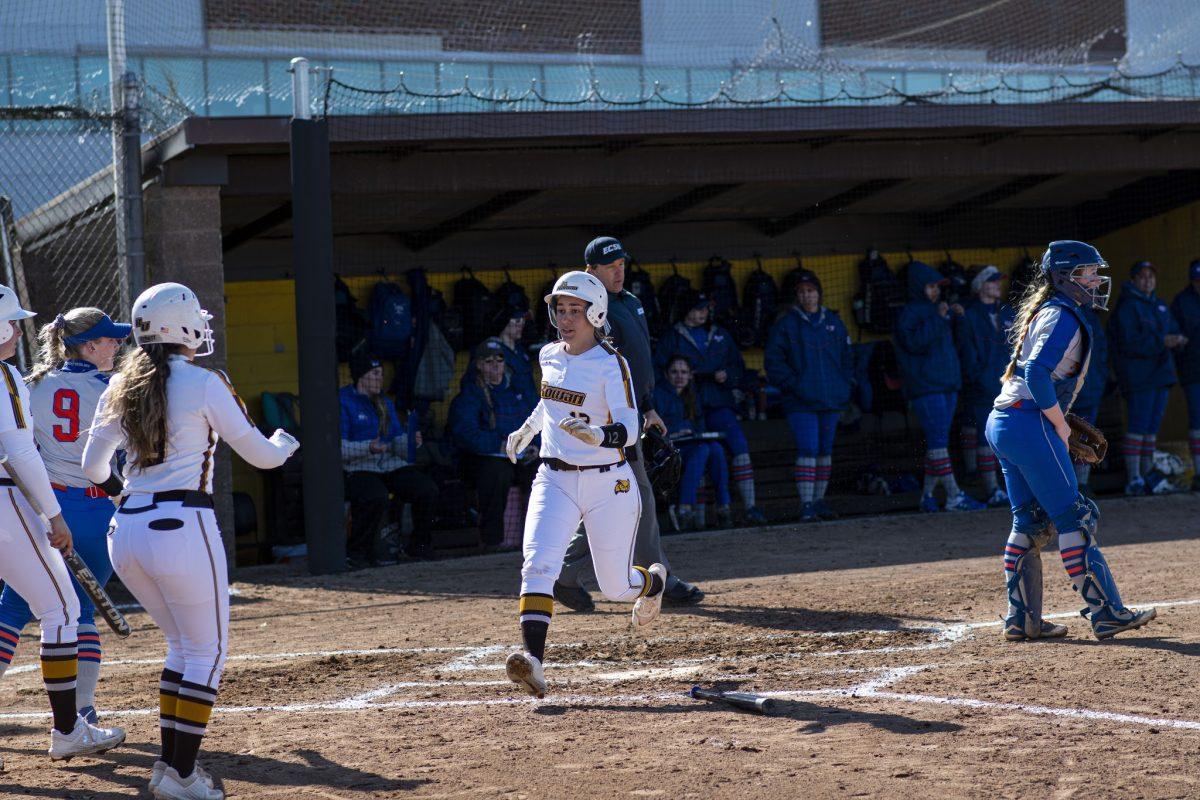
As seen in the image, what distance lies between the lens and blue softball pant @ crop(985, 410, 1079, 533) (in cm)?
600

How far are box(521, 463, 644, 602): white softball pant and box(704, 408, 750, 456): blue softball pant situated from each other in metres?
6.02

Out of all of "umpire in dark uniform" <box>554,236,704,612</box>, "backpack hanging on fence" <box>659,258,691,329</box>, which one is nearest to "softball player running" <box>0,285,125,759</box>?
"umpire in dark uniform" <box>554,236,704,612</box>

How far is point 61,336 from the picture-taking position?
18.1ft

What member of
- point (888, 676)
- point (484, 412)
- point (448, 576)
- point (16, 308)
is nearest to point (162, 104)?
point (484, 412)

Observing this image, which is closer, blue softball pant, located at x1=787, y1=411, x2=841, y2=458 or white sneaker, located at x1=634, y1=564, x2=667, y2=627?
white sneaker, located at x1=634, y1=564, x2=667, y2=627

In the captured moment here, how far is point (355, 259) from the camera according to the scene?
12.6 meters

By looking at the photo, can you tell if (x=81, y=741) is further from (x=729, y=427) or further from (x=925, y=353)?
(x=925, y=353)

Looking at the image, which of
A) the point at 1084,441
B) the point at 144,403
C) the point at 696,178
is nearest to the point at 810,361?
the point at 696,178

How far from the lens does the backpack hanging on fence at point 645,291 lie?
1291cm

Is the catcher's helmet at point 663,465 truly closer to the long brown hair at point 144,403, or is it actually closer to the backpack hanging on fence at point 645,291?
the long brown hair at point 144,403

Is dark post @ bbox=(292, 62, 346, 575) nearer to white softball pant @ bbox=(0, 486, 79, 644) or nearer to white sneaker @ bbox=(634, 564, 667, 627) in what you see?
white sneaker @ bbox=(634, 564, 667, 627)

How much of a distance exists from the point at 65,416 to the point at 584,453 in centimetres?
205

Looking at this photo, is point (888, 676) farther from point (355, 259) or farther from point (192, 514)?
point (355, 259)

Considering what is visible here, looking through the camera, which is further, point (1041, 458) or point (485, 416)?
point (485, 416)
